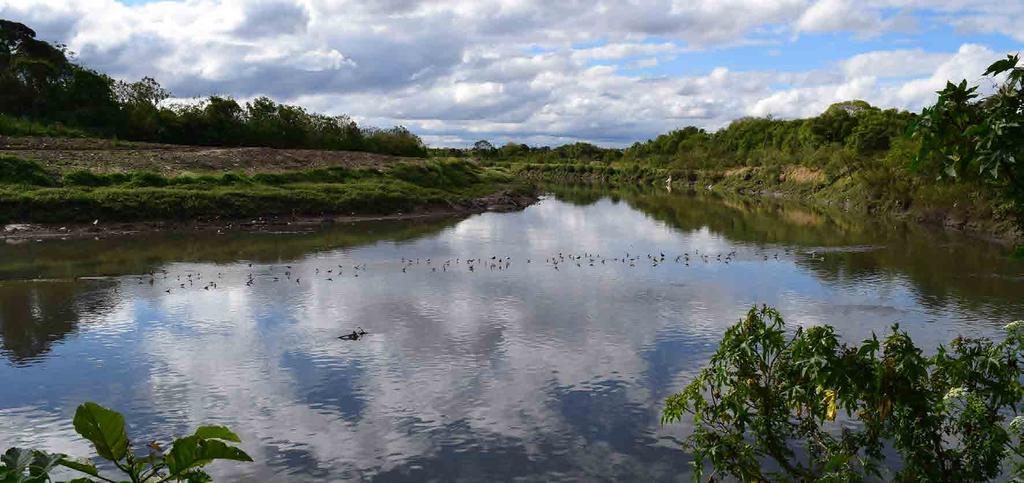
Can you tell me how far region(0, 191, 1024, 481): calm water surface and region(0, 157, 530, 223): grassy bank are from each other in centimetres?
447

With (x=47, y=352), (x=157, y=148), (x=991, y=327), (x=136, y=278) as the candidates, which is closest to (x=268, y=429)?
(x=47, y=352)

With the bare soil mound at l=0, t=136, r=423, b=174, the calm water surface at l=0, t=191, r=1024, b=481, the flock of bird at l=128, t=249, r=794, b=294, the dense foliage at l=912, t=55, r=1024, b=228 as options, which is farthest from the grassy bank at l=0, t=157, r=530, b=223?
the dense foliage at l=912, t=55, r=1024, b=228

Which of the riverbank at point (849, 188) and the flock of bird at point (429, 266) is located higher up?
the riverbank at point (849, 188)

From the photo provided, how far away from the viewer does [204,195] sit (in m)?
46.4

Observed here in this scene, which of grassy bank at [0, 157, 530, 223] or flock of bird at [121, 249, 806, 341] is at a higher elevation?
grassy bank at [0, 157, 530, 223]

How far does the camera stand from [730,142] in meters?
130

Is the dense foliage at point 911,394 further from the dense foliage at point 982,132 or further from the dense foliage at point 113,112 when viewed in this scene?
the dense foliage at point 113,112

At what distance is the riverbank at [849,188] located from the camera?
143ft

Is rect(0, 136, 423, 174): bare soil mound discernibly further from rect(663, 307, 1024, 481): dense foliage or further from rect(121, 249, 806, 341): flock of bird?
rect(663, 307, 1024, 481): dense foliage

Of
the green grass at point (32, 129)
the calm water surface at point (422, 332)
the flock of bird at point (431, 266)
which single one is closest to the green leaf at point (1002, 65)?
the calm water surface at point (422, 332)

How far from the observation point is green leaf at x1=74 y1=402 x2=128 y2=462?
11.1 ft

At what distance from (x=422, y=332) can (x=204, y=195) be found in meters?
30.3

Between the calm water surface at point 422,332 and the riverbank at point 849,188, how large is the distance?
19.2 feet

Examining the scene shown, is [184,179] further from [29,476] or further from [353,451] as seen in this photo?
[29,476]
